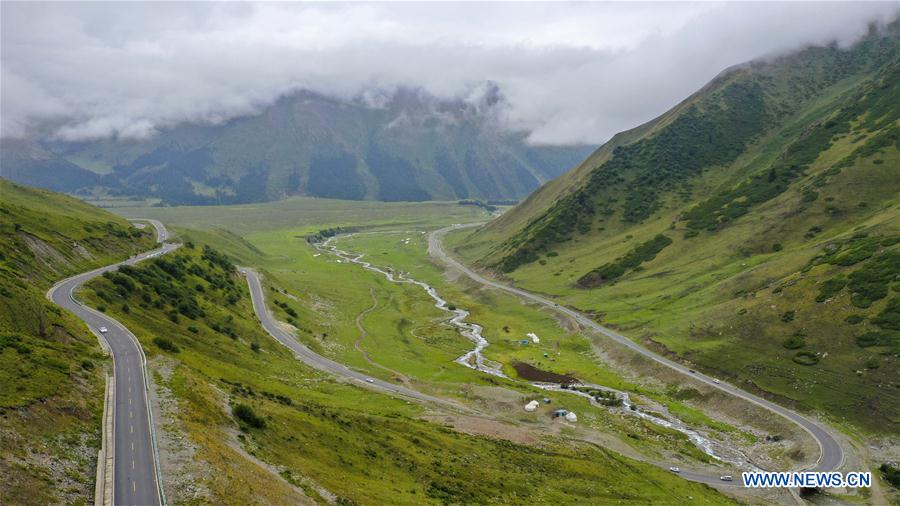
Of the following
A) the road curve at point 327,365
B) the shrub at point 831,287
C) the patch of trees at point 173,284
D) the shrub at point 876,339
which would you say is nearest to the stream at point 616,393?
the road curve at point 327,365

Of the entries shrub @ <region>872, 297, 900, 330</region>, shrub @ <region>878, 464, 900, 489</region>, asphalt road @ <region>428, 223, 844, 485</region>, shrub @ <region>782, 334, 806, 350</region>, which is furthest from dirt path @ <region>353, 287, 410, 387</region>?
shrub @ <region>872, 297, 900, 330</region>

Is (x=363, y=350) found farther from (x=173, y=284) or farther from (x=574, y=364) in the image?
(x=574, y=364)

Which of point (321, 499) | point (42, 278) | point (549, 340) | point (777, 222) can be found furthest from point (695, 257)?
point (42, 278)

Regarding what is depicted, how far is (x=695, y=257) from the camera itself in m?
193

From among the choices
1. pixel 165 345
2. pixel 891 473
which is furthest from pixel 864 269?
pixel 165 345

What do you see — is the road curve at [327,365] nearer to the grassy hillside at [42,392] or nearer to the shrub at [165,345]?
the shrub at [165,345]

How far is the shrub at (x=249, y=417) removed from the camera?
6188 cm

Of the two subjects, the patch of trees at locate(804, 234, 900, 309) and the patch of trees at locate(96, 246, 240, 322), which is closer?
the patch of trees at locate(96, 246, 240, 322)

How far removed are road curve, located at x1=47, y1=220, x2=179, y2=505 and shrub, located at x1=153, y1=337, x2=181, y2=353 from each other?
339cm

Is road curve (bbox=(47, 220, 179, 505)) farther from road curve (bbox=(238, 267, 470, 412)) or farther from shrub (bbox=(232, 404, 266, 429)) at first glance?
road curve (bbox=(238, 267, 470, 412))

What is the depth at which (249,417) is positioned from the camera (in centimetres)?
6212

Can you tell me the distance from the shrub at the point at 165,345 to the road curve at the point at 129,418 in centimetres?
339

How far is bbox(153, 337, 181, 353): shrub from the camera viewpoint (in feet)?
267

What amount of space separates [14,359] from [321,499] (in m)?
35.2
